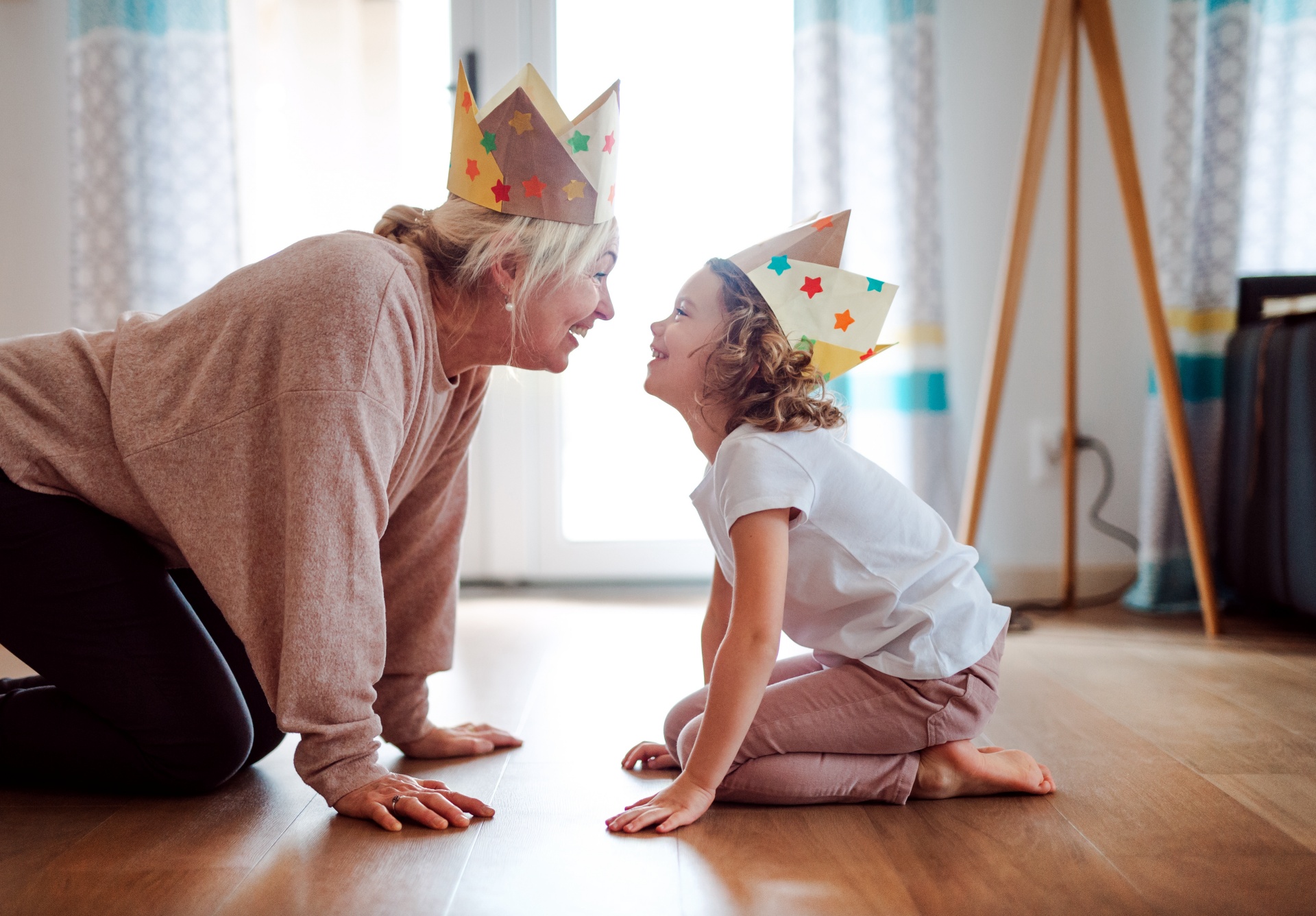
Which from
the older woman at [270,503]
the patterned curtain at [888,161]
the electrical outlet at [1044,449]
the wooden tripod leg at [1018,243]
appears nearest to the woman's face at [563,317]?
the older woman at [270,503]

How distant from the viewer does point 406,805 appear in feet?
3.42

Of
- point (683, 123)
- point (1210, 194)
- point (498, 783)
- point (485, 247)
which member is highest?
point (683, 123)

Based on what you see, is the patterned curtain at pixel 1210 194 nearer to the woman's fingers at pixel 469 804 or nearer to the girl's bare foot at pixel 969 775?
the girl's bare foot at pixel 969 775

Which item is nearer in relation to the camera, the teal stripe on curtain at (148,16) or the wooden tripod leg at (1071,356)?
the wooden tripod leg at (1071,356)

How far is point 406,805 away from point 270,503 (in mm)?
340

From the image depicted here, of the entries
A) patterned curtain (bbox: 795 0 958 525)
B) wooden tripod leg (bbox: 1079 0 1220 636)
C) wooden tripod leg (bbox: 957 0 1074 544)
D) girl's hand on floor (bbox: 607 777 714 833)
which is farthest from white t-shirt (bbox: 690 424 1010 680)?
patterned curtain (bbox: 795 0 958 525)

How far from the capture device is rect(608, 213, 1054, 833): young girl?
1.09 meters

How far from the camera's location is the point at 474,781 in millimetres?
1216

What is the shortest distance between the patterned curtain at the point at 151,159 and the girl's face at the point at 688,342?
1.65m

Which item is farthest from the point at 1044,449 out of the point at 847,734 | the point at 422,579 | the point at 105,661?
the point at 105,661

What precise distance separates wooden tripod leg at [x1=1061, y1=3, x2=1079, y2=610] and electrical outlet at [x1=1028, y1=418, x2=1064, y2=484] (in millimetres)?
140

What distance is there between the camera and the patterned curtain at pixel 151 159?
2449mm

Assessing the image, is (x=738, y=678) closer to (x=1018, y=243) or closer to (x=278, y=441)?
(x=278, y=441)

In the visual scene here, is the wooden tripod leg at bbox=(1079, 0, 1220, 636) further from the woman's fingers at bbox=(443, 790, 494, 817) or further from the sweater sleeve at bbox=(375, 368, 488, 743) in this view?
the woman's fingers at bbox=(443, 790, 494, 817)
